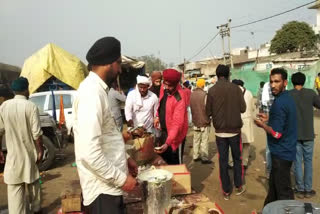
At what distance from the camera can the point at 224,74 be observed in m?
4.73

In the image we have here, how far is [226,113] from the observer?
15.2ft

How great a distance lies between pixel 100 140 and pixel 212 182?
435cm

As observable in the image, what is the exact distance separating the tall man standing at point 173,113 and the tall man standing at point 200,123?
266 cm

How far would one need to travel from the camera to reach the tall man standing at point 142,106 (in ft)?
15.7

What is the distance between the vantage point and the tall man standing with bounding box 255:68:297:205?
3404 mm

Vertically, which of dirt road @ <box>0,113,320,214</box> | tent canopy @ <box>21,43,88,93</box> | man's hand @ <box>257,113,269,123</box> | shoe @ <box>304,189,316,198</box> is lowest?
dirt road @ <box>0,113,320,214</box>

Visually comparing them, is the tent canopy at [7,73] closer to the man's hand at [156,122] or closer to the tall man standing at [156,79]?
the tall man standing at [156,79]

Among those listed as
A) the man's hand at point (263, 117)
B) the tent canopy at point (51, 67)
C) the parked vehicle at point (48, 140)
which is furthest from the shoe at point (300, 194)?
the tent canopy at point (51, 67)

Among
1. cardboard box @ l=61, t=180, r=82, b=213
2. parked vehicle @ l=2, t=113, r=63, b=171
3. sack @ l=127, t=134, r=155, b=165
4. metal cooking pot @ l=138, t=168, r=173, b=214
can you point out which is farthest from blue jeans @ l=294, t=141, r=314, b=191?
parked vehicle @ l=2, t=113, r=63, b=171

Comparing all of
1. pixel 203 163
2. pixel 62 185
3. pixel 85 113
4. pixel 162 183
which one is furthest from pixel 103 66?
pixel 203 163

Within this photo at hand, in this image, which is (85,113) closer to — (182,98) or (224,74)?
(182,98)

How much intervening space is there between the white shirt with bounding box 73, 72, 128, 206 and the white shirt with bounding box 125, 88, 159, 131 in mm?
2679

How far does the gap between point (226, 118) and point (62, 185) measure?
362 centimetres

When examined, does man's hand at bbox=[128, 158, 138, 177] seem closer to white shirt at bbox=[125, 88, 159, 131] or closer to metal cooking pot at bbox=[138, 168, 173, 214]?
metal cooking pot at bbox=[138, 168, 173, 214]
